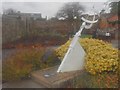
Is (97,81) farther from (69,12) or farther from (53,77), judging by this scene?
(69,12)

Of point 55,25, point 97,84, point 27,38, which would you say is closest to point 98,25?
point 55,25

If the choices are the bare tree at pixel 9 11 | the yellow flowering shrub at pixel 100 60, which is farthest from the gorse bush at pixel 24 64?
the bare tree at pixel 9 11

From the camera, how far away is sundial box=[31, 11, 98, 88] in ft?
17.5

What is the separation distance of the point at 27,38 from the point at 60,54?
224 inches

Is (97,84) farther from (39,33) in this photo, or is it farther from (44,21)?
(44,21)

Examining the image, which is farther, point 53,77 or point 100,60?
point 100,60

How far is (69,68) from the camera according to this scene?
589 cm

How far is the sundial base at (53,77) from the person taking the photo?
4980mm

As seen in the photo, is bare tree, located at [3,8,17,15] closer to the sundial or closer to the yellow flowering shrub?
the sundial

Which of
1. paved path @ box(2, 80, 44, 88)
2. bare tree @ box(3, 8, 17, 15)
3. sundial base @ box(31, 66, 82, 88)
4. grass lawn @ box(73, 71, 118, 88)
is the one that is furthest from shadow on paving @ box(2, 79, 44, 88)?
bare tree @ box(3, 8, 17, 15)

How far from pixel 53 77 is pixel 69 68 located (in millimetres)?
734

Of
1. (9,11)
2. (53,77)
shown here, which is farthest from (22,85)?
(9,11)

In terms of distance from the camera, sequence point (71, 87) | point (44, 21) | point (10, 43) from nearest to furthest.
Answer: point (71, 87) → point (10, 43) → point (44, 21)

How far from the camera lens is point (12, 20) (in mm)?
12172
